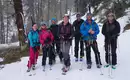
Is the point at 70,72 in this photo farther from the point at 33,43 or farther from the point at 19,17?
the point at 19,17

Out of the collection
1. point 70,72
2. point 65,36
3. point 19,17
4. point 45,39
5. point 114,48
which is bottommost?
point 70,72

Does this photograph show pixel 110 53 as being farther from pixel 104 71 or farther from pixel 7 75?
pixel 7 75

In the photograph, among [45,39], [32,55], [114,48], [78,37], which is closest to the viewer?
[114,48]

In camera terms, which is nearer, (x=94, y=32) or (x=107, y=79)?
(x=107, y=79)

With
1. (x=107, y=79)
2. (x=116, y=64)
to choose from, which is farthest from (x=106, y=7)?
(x=107, y=79)

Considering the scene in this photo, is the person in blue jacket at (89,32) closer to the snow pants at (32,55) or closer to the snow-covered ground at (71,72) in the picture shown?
the snow-covered ground at (71,72)

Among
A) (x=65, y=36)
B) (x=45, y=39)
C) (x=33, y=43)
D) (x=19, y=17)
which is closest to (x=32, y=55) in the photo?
(x=33, y=43)

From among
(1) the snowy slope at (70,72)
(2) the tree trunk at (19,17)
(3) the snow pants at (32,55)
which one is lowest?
(1) the snowy slope at (70,72)

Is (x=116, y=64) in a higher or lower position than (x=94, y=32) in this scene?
lower

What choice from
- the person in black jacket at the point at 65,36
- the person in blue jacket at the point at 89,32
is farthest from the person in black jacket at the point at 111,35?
the person in black jacket at the point at 65,36

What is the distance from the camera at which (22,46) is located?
14.4 metres

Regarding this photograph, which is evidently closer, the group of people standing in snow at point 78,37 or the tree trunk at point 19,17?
the group of people standing in snow at point 78,37

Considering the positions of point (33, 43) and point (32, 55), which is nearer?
point (33, 43)

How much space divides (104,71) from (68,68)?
63.5 inches
